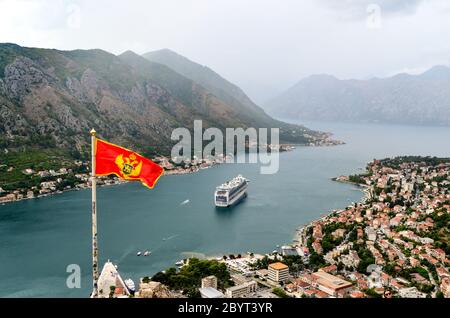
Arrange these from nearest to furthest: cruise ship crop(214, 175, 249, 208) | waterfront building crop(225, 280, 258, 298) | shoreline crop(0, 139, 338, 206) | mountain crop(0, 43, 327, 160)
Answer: waterfront building crop(225, 280, 258, 298)
cruise ship crop(214, 175, 249, 208)
shoreline crop(0, 139, 338, 206)
mountain crop(0, 43, 327, 160)

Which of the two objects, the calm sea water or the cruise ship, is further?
the cruise ship

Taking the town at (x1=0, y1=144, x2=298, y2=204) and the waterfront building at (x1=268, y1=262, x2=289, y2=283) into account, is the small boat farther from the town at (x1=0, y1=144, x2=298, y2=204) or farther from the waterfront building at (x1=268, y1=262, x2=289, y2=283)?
the town at (x1=0, y1=144, x2=298, y2=204)

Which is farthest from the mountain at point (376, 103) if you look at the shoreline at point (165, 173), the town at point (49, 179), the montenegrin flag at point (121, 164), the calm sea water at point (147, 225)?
the montenegrin flag at point (121, 164)

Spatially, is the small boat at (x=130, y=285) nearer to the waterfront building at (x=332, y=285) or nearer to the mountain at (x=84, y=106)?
the waterfront building at (x=332, y=285)

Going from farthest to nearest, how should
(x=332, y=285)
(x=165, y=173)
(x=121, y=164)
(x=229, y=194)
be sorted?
1. (x=165, y=173)
2. (x=229, y=194)
3. (x=332, y=285)
4. (x=121, y=164)

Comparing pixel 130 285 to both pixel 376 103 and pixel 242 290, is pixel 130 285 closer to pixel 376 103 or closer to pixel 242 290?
pixel 242 290

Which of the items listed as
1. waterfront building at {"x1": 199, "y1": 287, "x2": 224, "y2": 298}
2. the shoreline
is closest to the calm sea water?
the shoreline

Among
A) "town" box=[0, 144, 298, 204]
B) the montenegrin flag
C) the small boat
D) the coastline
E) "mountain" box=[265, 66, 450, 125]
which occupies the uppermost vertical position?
"mountain" box=[265, 66, 450, 125]

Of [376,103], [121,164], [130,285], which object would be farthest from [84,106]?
[376,103]
